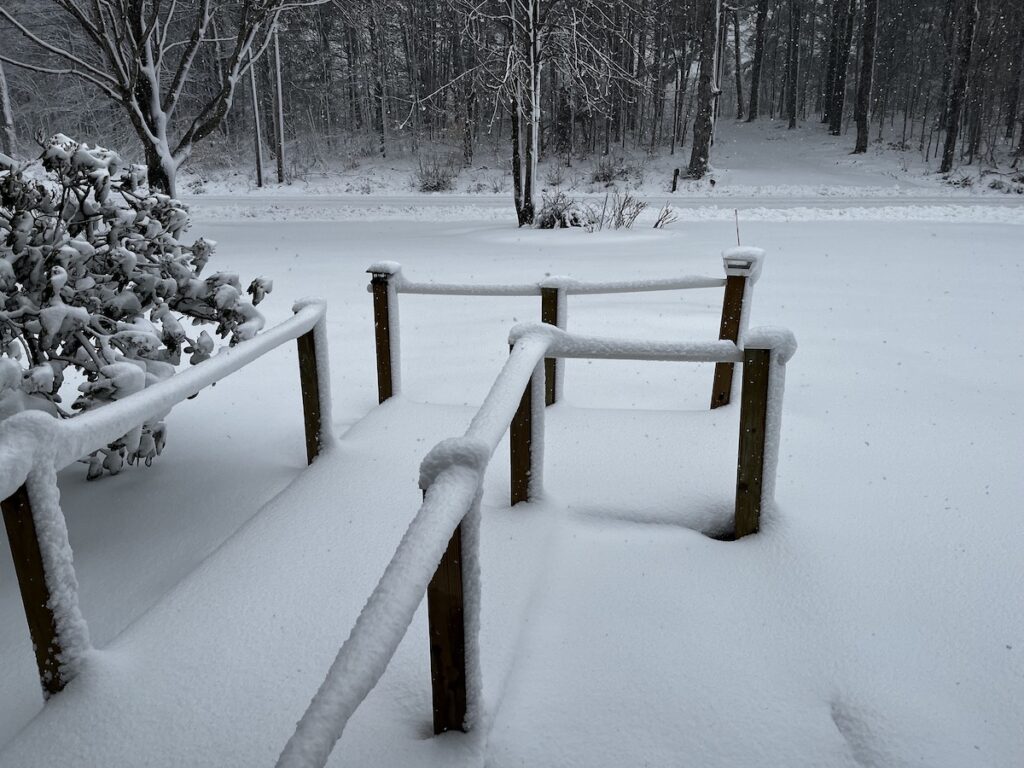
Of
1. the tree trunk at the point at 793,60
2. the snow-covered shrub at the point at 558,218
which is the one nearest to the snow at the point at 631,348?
the snow-covered shrub at the point at 558,218

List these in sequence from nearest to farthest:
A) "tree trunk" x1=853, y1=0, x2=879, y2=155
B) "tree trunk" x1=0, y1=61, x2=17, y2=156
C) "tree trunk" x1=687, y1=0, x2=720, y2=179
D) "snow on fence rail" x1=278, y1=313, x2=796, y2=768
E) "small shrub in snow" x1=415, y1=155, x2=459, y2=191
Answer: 1. "snow on fence rail" x1=278, y1=313, x2=796, y2=768
2. "tree trunk" x1=687, y1=0, x2=720, y2=179
3. "small shrub in snow" x1=415, y1=155, x2=459, y2=191
4. "tree trunk" x1=0, y1=61, x2=17, y2=156
5. "tree trunk" x1=853, y1=0, x2=879, y2=155

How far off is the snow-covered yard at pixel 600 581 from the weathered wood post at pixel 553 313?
211 millimetres

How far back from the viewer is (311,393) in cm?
402

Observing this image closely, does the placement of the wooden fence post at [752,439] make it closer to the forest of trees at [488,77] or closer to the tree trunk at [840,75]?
the forest of trees at [488,77]

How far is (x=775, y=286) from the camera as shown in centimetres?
920

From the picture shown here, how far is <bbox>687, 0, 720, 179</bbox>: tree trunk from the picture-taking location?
23578mm

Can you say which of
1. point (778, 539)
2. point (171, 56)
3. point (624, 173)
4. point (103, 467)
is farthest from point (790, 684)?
point (171, 56)

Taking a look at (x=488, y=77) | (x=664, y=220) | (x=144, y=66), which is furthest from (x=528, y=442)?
(x=488, y=77)

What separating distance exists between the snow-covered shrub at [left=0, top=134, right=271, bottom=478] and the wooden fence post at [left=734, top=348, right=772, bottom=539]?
Result: 8.46 ft

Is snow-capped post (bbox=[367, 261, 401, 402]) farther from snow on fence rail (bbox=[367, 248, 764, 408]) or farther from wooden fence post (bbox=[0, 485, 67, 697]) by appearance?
wooden fence post (bbox=[0, 485, 67, 697])

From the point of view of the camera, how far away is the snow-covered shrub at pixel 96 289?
323cm

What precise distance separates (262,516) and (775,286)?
24.7 ft

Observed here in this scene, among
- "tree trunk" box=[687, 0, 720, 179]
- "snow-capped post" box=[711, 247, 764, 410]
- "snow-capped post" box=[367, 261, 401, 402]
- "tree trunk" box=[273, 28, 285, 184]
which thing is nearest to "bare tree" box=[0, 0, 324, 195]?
"snow-capped post" box=[367, 261, 401, 402]

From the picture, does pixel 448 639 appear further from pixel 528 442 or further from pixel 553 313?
pixel 553 313
